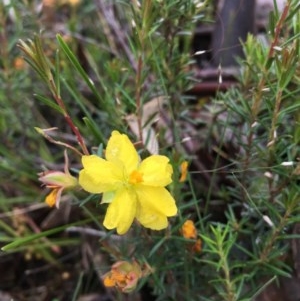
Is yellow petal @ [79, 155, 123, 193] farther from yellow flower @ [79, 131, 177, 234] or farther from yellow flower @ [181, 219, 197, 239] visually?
yellow flower @ [181, 219, 197, 239]

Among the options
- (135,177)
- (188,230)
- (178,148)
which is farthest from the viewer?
(178,148)

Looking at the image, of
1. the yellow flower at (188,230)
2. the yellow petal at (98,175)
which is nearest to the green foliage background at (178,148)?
the yellow flower at (188,230)

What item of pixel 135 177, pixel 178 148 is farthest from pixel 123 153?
pixel 178 148

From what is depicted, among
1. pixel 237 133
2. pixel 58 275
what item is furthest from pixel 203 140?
pixel 58 275

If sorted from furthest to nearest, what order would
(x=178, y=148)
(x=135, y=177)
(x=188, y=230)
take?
1. (x=178, y=148)
2. (x=188, y=230)
3. (x=135, y=177)

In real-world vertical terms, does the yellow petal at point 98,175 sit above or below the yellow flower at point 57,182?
above

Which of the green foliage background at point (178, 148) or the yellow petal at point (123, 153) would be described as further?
the green foliage background at point (178, 148)

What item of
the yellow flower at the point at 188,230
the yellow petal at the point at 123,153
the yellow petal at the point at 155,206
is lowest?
the yellow flower at the point at 188,230

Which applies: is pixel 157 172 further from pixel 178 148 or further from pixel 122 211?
pixel 178 148

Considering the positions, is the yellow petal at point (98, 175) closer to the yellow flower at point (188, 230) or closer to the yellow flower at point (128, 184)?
the yellow flower at point (128, 184)

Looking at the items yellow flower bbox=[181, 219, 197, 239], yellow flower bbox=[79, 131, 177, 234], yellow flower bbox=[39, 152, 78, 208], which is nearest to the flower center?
yellow flower bbox=[79, 131, 177, 234]
